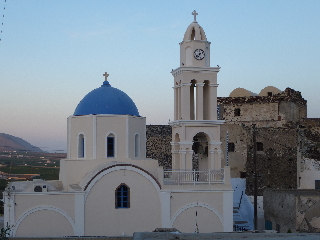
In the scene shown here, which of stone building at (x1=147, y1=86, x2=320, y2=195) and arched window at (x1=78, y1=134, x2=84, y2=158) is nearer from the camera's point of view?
arched window at (x1=78, y1=134, x2=84, y2=158)

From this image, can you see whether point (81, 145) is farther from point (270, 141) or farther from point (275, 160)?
point (275, 160)

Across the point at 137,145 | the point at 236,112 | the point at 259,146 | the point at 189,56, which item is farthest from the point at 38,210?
the point at 236,112

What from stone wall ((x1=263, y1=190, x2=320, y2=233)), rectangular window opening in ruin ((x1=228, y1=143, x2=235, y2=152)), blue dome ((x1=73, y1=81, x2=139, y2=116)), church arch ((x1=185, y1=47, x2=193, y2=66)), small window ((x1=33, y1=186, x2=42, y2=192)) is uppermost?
church arch ((x1=185, y1=47, x2=193, y2=66))

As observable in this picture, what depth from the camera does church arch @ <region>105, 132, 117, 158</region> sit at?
18.6 m

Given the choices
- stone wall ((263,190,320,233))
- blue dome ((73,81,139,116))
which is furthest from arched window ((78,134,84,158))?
stone wall ((263,190,320,233))

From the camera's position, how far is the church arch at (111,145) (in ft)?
61.2

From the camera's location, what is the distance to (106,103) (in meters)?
19.1

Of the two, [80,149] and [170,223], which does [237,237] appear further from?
[80,149]

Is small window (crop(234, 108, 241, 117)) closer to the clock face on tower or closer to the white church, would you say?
the white church

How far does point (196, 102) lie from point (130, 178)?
13.2ft

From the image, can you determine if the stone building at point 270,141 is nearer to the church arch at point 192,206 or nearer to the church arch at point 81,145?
the church arch at point 192,206

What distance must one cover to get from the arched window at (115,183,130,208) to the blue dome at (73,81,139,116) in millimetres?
3271

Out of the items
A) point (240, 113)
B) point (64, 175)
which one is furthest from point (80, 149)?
point (240, 113)

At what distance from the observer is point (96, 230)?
675 inches
